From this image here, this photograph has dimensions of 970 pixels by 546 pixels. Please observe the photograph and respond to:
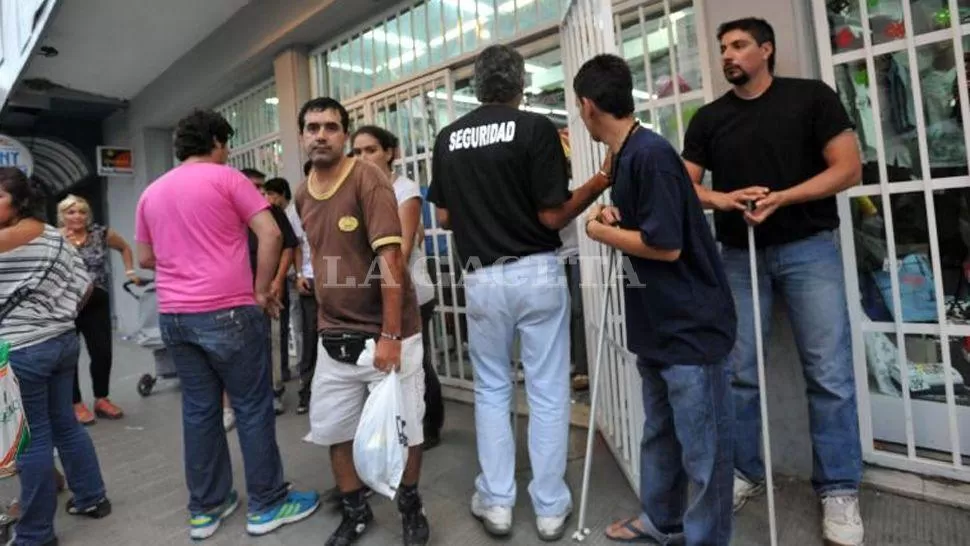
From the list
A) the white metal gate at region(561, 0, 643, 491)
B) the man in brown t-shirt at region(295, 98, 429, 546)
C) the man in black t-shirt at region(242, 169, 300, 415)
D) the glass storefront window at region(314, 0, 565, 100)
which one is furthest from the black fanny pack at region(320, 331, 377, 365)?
the glass storefront window at region(314, 0, 565, 100)

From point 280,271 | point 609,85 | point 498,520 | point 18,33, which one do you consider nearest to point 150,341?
point 280,271

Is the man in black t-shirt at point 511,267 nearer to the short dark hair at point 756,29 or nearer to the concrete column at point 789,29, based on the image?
the short dark hair at point 756,29

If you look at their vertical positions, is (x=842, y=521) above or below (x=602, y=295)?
below

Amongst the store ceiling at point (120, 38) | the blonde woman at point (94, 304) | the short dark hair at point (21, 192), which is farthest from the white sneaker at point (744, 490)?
the store ceiling at point (120, 38)

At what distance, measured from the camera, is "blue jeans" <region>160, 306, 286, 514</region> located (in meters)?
2.31

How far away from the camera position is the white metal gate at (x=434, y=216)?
161 inches

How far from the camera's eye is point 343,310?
212 cm

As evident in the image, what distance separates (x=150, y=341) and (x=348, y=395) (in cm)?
365

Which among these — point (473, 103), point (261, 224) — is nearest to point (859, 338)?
point (261, 224)

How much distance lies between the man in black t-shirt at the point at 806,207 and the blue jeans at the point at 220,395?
198cm

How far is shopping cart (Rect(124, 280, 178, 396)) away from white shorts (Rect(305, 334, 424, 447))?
10.7 feet

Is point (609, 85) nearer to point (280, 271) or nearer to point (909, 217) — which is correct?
point (909, 217)

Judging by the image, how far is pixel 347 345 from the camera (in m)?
2.09

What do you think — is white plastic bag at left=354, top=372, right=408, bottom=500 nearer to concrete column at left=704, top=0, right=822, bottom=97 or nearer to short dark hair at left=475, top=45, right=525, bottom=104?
short dark hair at left=475, top=45, right=525, bottom=104
